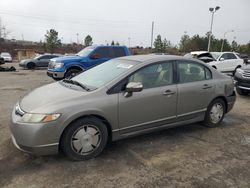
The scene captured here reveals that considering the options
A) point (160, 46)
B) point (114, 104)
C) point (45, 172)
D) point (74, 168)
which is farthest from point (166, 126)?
point (160, 46)

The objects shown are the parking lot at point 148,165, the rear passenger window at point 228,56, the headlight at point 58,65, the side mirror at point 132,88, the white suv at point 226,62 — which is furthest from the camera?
the rear passenger window at point 228,56

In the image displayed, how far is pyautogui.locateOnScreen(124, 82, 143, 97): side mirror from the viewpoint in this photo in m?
3.57

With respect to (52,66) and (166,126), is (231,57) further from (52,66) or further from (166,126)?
(166,126)

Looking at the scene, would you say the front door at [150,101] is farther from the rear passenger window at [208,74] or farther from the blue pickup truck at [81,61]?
the blue pickup truck at [81,61]

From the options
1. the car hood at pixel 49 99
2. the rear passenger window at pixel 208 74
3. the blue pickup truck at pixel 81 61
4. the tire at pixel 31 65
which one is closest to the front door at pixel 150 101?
the car hood at pixel 49 99

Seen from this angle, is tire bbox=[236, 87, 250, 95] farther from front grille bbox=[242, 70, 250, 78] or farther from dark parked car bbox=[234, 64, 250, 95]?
front grille bbox=[242, 70, 250, 78]

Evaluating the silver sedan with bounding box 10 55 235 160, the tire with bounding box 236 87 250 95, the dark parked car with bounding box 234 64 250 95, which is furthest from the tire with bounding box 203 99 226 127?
the tire with bounding box 236 87 250 95

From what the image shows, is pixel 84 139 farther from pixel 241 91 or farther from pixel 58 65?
pixel 58 65

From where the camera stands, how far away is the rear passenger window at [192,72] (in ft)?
14.3

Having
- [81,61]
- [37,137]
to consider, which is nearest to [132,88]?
[37,137]

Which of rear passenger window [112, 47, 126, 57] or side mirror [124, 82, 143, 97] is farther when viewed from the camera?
rear passenger window [112, 47, 126, 57]

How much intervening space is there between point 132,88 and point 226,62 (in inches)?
504

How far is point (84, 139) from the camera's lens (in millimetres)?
3410

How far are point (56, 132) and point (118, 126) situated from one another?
3.10 ft
